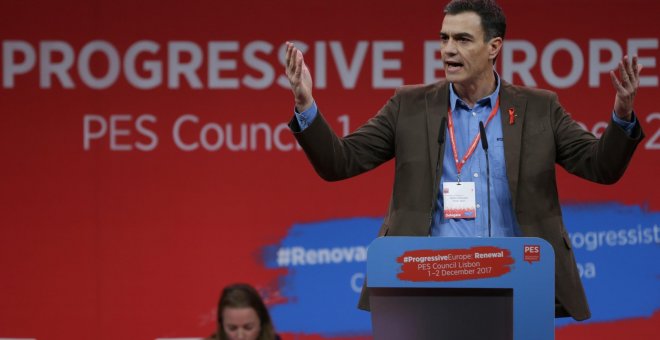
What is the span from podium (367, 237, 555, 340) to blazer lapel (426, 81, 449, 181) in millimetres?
498

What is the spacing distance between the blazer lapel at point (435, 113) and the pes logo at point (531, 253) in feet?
1.72

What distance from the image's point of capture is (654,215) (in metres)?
5.00

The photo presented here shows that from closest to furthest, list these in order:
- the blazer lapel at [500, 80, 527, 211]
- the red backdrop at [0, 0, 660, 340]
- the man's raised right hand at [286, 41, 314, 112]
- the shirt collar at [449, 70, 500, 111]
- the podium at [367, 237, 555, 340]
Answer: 1. the podium at [367, 237, 555, 340]
2. the man's raised right hand at [286, 41, 314, 112]
3. the blazer lapel at [500, 80, 527, 211]
4. the shirt collar at [449, 70, 500, 111]
5. the red backdrop at [0, 0, 660, 340]

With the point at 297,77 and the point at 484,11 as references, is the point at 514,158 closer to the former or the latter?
the point at 484,11

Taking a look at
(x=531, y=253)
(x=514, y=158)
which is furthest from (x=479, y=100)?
(x=531, y=253)

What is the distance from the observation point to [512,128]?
284 centimetres

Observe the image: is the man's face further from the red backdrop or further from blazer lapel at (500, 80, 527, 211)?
the red backdrop

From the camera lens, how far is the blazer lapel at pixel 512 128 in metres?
2.79

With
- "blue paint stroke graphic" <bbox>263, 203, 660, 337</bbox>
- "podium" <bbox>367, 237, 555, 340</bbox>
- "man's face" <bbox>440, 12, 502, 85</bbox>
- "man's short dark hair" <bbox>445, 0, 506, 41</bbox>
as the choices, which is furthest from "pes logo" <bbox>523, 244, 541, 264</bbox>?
"blue paint stroke graphic" <bbox>263, 203, 660, 337</bbox>

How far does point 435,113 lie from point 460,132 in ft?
0.29

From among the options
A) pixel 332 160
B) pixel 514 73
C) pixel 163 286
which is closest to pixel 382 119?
pixel 332 160

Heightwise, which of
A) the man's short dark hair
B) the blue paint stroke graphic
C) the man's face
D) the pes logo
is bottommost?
the blue paint stroke graphic

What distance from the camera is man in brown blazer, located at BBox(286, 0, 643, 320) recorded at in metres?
2.75

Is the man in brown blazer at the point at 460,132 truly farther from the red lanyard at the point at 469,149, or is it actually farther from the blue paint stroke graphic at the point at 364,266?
the blue paint stroke graphic at the point at 364,266
